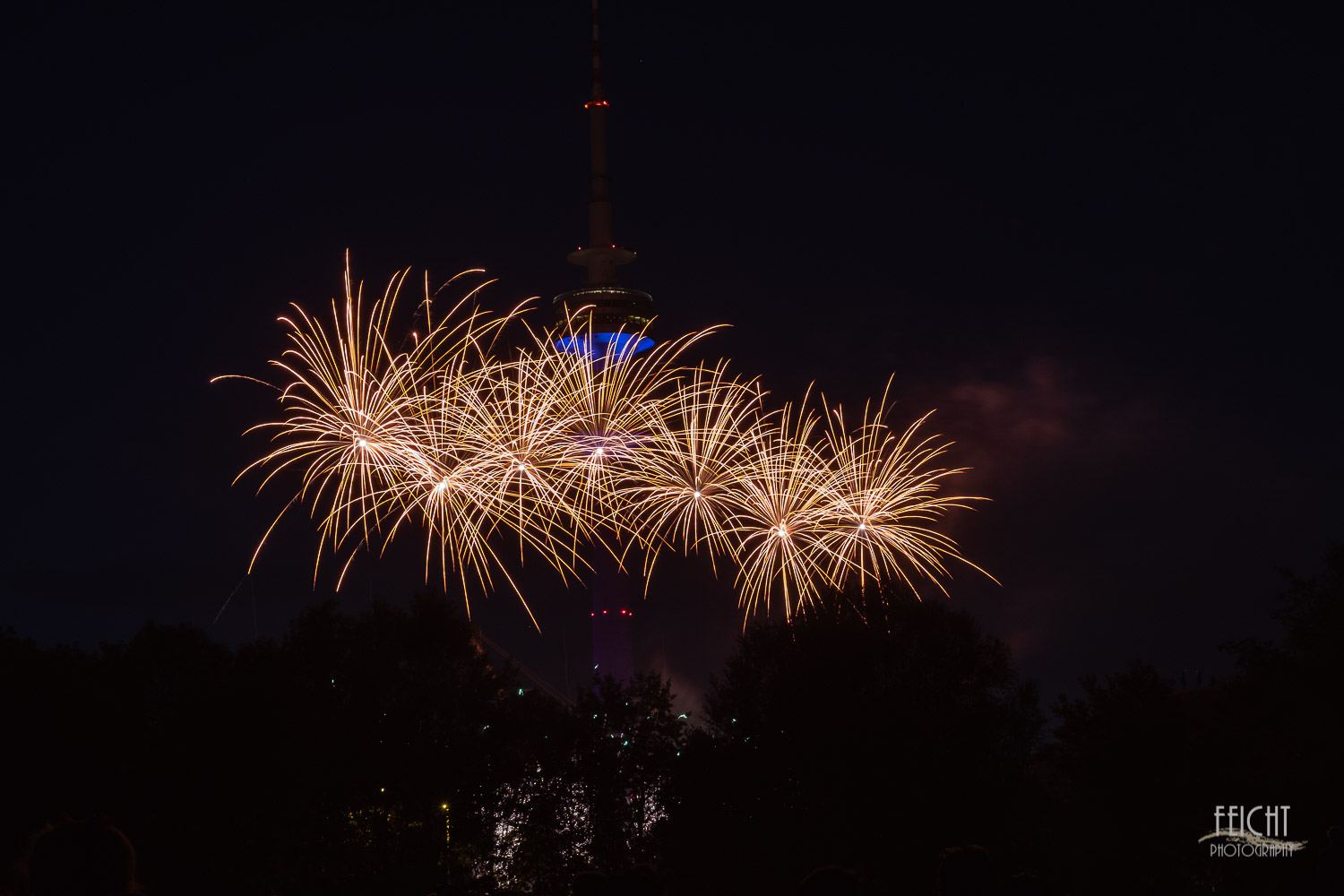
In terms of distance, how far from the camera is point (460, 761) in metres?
52.7

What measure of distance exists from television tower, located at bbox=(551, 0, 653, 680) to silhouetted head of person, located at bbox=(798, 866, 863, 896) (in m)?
101

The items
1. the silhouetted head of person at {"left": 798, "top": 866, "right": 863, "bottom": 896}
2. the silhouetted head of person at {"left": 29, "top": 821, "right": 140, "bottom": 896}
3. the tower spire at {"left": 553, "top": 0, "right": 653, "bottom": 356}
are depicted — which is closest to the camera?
the silhouetted head of person at {"left": 29, "top": 821, "right": 140, "bottom": 896}

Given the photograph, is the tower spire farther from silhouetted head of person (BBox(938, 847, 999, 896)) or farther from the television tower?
silhouetted head of person (BBox(938, 847, 999, 896))

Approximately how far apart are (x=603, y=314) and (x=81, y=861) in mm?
107434

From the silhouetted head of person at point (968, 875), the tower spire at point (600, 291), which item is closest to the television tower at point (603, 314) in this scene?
the tower spire at point (600, 291)

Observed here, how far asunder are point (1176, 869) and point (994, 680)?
1357 cm

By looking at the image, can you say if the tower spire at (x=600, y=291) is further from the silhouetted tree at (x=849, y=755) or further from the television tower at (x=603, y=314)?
the silhouetted tree at (x=849, y=755)

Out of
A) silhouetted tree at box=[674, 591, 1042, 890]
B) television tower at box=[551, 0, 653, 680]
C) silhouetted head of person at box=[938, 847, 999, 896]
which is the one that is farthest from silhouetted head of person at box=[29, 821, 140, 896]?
television tower at box=[551, 0, 653, 680]

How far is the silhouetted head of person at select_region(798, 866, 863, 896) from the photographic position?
24.1ft

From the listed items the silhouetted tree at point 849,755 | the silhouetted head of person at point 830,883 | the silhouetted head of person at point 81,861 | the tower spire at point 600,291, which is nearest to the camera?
the silhouetted head of person at point 81,861

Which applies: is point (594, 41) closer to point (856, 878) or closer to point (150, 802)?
point (150, 802)

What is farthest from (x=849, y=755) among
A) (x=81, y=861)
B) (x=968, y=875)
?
(x=81, y=861)

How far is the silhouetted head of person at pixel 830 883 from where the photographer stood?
7352 millimetres

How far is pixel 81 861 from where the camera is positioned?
5238 millimetres
